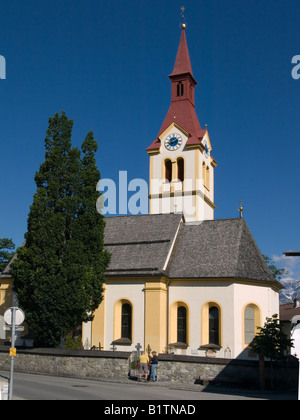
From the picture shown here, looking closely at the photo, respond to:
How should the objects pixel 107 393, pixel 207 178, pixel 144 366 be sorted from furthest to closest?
pixel 207 178, pixel 144 366, pixel 107 393

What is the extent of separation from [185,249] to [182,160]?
49.2 ft

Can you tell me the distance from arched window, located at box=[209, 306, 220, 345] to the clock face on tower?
20589 millimetres

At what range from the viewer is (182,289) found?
106ft

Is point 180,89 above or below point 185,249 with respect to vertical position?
above

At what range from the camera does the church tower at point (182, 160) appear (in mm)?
45438

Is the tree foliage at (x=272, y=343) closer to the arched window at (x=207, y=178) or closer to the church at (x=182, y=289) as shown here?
the church at (x=182, y=289)

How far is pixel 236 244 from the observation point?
32875mm

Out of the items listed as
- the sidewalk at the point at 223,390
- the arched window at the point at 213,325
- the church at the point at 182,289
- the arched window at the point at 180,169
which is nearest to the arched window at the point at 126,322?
the church at the point at 182,289

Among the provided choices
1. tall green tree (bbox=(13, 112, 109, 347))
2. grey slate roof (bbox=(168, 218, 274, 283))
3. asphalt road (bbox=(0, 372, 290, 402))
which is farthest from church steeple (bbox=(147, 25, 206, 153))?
asphalt road (bbox=(0, 372, 290, 402))

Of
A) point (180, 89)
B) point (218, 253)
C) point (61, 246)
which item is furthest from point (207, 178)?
point (61, 246)

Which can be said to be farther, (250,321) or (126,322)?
(126,322)

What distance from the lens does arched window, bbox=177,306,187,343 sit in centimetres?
3197

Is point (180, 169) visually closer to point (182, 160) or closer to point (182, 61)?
point (182, 160)
